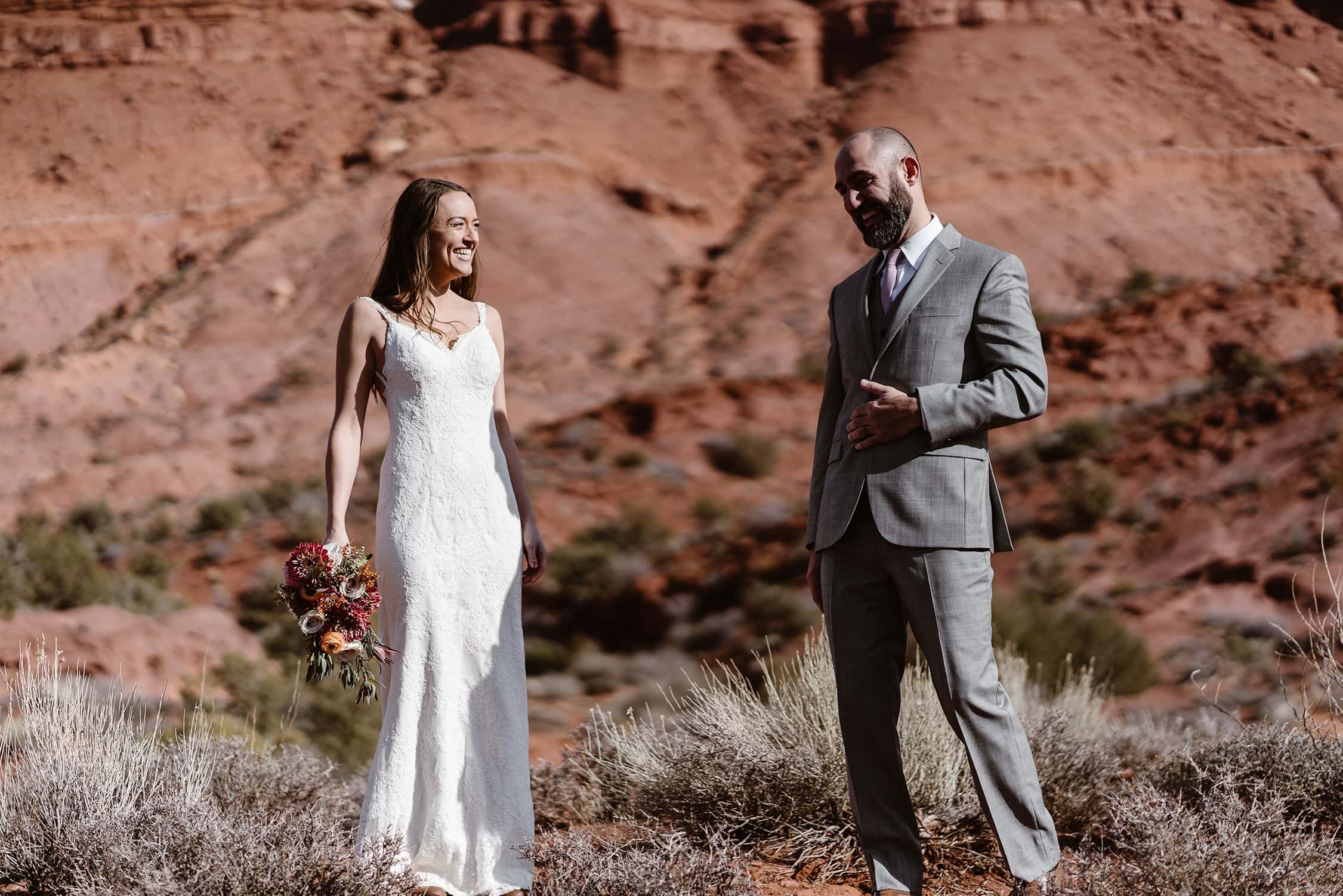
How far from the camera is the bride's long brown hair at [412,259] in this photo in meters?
3.10

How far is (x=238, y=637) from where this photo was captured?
10.9 meters

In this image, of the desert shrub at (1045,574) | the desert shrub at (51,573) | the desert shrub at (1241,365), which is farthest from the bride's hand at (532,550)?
the desert shrub at (1241,365)

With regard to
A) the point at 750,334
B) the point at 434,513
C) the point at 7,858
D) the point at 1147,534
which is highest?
the point at 434,513

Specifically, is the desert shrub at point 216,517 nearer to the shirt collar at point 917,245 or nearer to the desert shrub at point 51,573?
the desert shrub at point 51,573

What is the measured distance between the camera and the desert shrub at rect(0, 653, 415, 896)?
9.25 feet

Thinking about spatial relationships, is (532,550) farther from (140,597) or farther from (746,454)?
(746,454)

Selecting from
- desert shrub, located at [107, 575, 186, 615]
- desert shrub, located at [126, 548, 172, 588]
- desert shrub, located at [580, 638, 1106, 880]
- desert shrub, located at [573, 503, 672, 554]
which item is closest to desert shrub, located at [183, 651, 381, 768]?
desert shrub, located at [107, 575, 186, 615]

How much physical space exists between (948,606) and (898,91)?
15.6m

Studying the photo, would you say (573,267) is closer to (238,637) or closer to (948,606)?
(238,637)

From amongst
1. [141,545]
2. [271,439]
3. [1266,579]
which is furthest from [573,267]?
[1266,579]

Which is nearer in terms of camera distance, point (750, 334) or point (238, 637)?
point (238, 637)

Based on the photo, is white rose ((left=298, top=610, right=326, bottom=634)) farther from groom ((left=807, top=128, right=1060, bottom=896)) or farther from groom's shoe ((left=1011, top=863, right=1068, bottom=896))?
groom's shoe ((left=1011, top=863, right=1068, bottom=896))

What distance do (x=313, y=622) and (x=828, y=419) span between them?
1432 millimetres

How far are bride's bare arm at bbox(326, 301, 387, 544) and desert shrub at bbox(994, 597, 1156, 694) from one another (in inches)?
299
